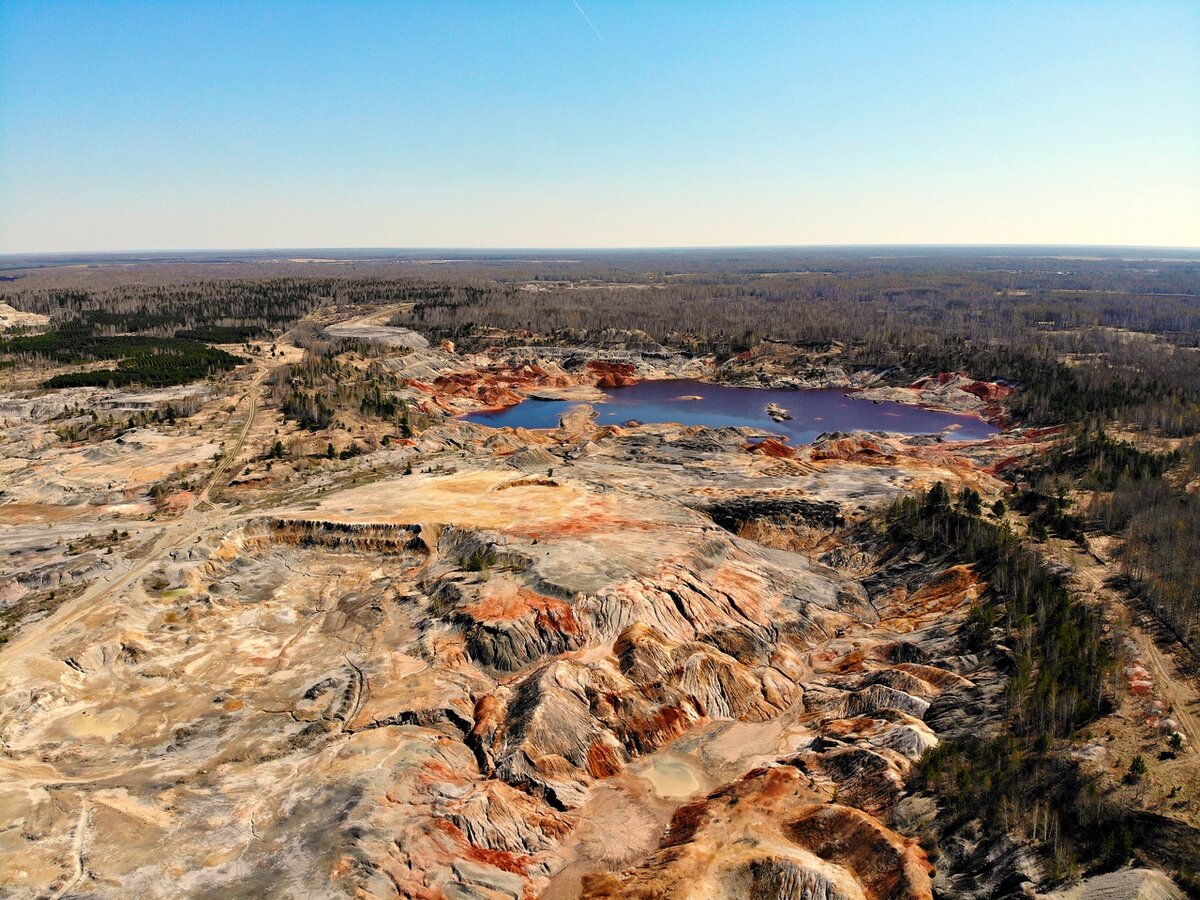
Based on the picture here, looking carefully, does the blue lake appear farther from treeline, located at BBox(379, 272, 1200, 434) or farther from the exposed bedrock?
the exposed bedrock

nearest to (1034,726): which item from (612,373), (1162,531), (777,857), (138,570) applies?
(777,857)

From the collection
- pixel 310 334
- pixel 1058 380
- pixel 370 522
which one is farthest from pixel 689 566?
pixel 310 334

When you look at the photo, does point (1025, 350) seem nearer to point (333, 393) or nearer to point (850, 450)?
point (850, 450)

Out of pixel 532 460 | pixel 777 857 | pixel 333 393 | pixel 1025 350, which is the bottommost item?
pixel 777 857

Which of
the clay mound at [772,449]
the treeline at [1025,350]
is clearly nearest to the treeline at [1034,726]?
the clay mound at [772,449]

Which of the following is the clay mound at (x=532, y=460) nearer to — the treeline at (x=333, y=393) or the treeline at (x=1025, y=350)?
the treeline at (x=333, y=393)

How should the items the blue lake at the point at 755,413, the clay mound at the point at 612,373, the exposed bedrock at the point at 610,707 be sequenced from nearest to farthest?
1. the exposed bedrock at the point at 610,707
2. the blue lake at the point at 755,413
3. the clay mound at the point at 612,373

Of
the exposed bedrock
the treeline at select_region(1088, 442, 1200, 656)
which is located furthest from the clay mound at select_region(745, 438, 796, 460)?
the exposed bedrock

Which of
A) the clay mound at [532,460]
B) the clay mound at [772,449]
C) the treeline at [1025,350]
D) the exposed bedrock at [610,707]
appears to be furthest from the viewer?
the treeline at [1025,350]

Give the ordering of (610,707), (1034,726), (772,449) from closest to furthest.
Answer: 1. (1034,726)
2. (610,707)
3. (772,449)
